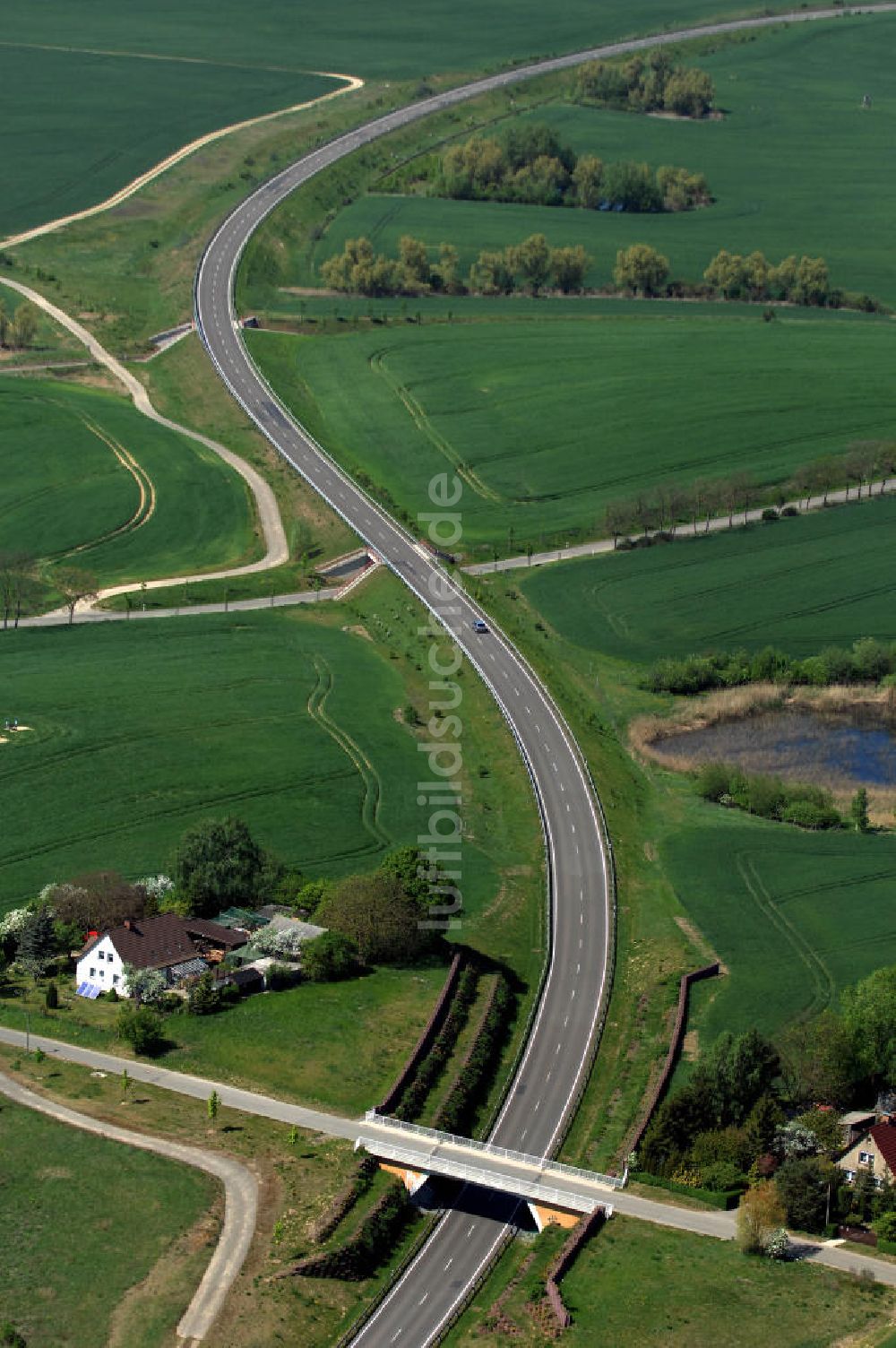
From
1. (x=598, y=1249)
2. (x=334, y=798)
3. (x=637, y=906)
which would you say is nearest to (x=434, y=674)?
(x=334, y=798)

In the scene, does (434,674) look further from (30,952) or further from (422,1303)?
(422,1303)

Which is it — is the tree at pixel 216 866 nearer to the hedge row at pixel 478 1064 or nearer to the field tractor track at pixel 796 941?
the hedge row at pixel 478 1064

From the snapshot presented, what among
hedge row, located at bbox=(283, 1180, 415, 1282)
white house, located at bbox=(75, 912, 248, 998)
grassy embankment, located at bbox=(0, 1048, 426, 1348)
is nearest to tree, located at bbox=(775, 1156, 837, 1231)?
hedge row, located at bbox=(283, 1180, 415, 1282)

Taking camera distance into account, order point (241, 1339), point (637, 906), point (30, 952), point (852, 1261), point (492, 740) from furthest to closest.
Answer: point (492, 740) < point (637, 906) < point (30, 952) < point (852, 1261) < point (241, 1339)

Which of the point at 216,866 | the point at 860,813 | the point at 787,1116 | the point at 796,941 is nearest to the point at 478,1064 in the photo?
the point at 787,1116

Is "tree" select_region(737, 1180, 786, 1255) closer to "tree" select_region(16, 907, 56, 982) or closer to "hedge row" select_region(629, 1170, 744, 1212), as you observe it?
"hedge row" select_region(629, 1170, 744, 1212)

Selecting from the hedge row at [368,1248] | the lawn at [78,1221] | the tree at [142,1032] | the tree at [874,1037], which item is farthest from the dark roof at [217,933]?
the tree at [874,1037]
